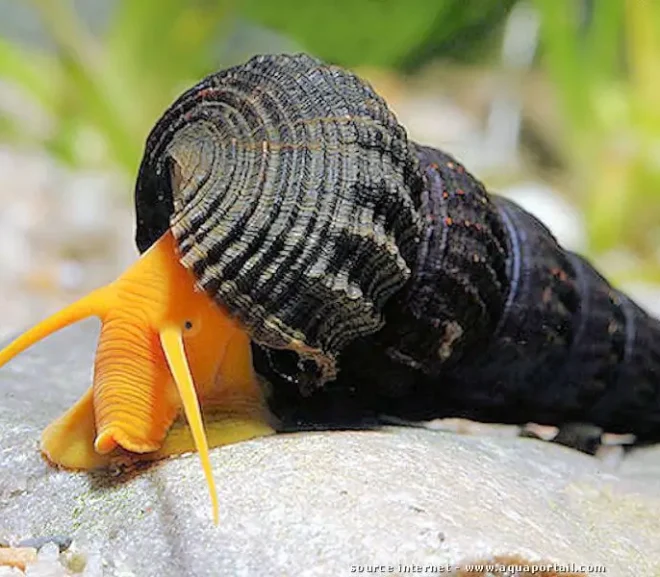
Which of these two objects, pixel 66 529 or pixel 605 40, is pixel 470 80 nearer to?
pixel 605 40

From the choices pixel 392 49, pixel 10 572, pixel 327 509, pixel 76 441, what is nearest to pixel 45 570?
→ pixel 10 572

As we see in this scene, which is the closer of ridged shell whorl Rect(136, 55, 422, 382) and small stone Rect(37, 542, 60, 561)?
small stone Rect(37, 542, 60, 561)

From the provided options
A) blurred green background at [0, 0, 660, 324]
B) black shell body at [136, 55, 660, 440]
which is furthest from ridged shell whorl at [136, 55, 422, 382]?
blurred green background at [0, 0, 660, 324]

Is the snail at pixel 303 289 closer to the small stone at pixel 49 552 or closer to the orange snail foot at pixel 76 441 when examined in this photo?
the orange snail foot at pixel 76 441

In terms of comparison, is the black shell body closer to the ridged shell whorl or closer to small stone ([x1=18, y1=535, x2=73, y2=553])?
the ridged shell whorl

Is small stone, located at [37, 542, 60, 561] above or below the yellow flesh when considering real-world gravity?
below

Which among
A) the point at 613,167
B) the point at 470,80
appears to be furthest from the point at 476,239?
the point at 470,80

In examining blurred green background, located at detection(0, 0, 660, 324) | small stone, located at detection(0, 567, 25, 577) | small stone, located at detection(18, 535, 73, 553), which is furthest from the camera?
blurred green background, located at detection(0, 0, 660, 324)
